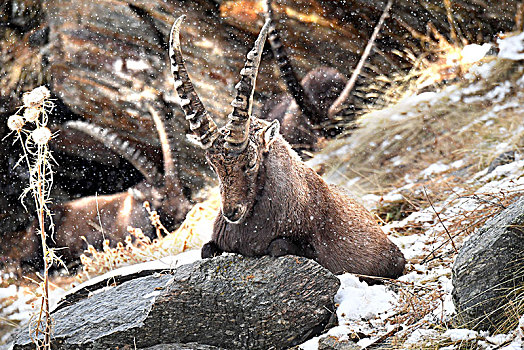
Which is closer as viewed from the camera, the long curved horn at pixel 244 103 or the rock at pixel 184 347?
the long curved horn at pixel 244 103

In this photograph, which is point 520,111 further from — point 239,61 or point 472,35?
point 239,61

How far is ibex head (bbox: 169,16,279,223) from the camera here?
3.42 m

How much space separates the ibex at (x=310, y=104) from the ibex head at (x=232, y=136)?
15.9ft

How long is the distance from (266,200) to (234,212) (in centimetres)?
26

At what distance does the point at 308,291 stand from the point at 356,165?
4314mm

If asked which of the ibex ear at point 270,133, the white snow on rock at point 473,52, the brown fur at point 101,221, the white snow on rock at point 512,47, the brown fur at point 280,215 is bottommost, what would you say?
the brown fur at point 101,221

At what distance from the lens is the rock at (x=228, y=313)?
349cm

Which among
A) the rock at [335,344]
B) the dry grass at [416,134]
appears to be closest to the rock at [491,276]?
the rock at [335,344]

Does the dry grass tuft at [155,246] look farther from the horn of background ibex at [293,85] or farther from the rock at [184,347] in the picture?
the horn of background ibex at [293,85]

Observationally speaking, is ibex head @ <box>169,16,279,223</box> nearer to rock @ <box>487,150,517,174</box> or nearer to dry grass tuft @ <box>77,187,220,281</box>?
dry grass tuft @ <box>77,187,220,281</box>

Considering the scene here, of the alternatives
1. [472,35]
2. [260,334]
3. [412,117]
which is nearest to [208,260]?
[260,334]

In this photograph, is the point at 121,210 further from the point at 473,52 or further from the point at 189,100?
the point at 189,100

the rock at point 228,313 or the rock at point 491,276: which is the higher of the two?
the rock at point 491,276

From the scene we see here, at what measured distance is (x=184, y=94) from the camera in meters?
3.47
